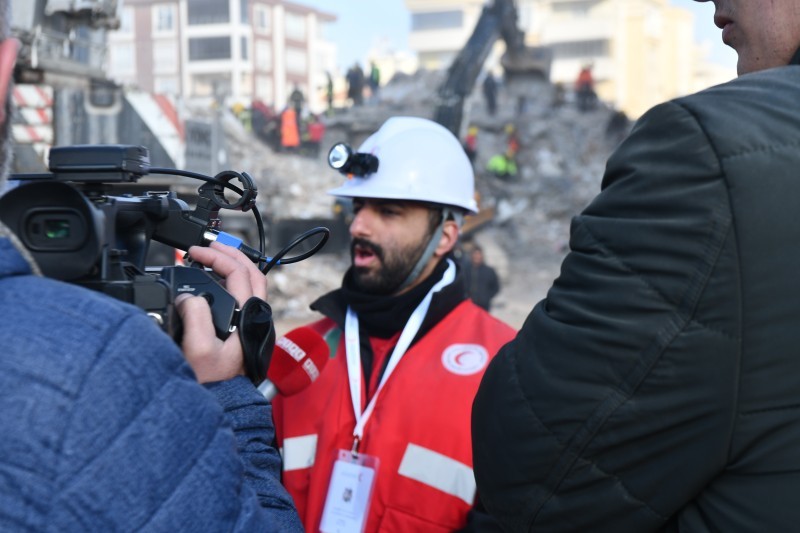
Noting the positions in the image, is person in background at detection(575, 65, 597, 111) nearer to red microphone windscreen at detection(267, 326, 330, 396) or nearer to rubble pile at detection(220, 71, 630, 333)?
rubble pile at detection(220, 71, 630, 333)

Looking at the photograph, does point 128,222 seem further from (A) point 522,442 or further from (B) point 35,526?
(A) point 522,442

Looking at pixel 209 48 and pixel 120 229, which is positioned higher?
pixel 209 48

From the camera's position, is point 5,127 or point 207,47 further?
point 207,47

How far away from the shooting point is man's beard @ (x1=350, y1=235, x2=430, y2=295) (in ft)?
10.8

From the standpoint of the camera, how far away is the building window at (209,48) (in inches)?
2662

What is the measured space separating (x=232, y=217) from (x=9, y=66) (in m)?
9.67

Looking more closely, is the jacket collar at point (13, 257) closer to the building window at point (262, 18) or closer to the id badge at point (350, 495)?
the id badge at point (350, 495)

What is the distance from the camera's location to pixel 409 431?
2818mm

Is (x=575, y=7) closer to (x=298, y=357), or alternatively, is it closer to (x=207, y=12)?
(x=207, y=12)

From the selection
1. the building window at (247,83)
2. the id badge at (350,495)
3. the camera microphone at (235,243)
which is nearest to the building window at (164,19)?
the building window at (247,83)

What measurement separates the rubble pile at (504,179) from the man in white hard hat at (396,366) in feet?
36.1

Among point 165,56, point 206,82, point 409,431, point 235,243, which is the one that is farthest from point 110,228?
point 165,56

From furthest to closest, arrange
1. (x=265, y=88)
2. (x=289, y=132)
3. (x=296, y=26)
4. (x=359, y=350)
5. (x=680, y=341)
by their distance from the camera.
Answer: (x=296, y=26), (x=265, y=88), (x=289, y=132), (x=359, y=350), (x=680, y=341)

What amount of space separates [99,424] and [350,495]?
70.9 inches
